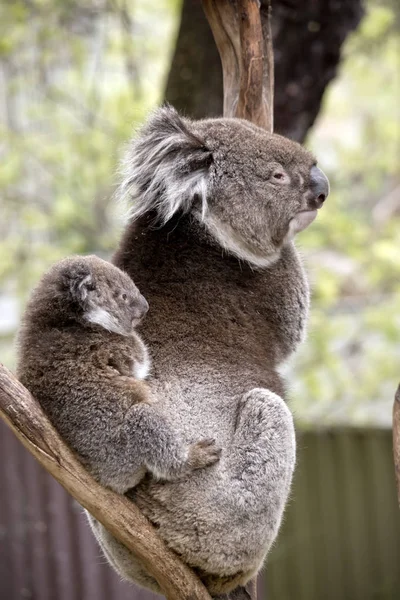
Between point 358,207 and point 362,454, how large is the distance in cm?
400

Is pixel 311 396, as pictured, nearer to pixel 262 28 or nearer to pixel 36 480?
pixel 36 480

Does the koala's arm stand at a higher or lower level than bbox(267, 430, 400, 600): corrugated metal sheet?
higher

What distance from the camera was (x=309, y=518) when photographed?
8.68 meters

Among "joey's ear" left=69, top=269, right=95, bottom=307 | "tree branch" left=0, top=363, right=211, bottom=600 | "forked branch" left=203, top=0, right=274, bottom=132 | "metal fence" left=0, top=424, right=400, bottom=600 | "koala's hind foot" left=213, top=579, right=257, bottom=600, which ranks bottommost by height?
"metal fence" left=0, top=424, right=400, bottom=600

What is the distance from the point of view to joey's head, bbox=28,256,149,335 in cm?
261

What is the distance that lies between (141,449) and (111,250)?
13.7ft

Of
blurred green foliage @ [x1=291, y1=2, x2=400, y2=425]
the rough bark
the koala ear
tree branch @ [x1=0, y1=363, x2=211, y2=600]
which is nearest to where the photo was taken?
tree branch @ [x1=0, y1=363, x2=211, y2=600]

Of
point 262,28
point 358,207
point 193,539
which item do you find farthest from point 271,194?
point 358,207

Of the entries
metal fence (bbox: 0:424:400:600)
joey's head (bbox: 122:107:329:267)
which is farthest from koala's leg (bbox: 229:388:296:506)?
metal fence (bbox: 0:424:400:600)

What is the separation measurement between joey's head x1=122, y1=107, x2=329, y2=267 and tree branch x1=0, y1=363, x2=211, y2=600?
98cm

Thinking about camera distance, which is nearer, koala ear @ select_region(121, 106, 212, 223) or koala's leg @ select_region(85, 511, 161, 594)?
koala's leg @ select_region(85, 511, 161, 594)

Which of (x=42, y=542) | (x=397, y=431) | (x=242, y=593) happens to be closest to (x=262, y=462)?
(x=397, y=431)

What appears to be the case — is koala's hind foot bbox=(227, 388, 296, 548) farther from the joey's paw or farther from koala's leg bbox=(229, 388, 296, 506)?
the joey's paw

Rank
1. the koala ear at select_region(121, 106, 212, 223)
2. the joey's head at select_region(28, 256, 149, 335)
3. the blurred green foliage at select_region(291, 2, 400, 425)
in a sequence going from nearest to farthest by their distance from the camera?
the joey's head at select_region(28, 256, 149, 335) < the koala ear at select_region(121, 106, 212, 223) < the blurred green foliage at select_region(291, 2, 400, 425)
